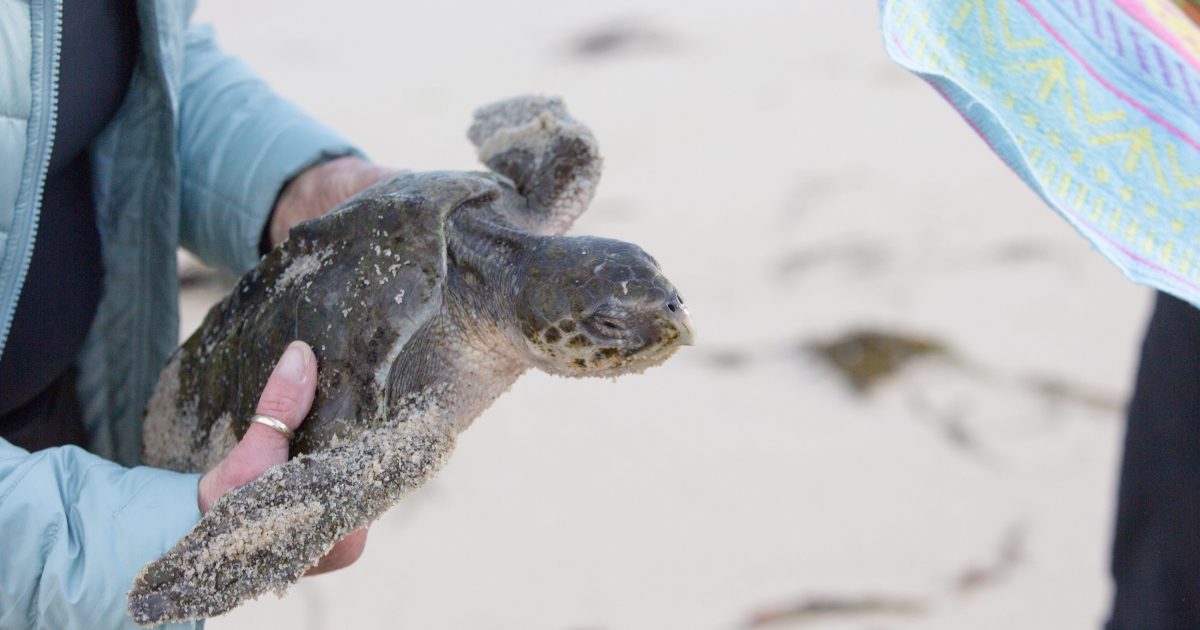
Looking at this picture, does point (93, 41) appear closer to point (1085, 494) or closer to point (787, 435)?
point (787, 435)

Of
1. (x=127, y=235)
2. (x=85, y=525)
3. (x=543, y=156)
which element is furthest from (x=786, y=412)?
(x=85, y=525)

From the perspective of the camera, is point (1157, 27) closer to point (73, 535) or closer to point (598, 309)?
point (598, 309)

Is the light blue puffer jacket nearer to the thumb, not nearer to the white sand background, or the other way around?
the thumb

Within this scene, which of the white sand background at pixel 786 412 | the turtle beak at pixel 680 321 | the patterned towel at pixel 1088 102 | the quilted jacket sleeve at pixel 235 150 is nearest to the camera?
the patterned towel at pixel 1088 102

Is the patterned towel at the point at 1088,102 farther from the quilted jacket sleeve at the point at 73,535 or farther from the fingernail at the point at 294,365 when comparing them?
the quilted jacket sleeve at the point at 73,535

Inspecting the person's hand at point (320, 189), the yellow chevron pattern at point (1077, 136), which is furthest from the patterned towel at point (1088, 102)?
the person's hand at point (320, 189)

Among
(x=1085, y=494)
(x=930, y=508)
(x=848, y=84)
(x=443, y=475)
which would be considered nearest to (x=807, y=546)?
(x=930, y=508)
